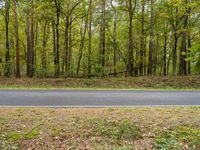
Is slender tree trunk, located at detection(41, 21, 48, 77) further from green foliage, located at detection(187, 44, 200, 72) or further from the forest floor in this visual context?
green foliage, located at detection(187, 44, 200, 72)

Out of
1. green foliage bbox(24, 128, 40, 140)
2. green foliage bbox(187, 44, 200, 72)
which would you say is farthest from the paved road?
green foliage bbox(187, 44, 200, 72)

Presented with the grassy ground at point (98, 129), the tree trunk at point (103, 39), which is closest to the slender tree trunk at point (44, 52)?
the tree trunk at point (103, 39)

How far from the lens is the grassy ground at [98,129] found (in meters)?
5.57

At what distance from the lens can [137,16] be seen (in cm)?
2345

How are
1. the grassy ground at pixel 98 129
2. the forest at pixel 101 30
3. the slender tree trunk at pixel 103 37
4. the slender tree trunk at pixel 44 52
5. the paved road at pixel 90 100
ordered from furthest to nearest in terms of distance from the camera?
the slender tree trunk at pixel 103 37 < the slender tree trunk at pixel 44 52 < the forest at pixel 101 30 < the paved road at pixel 90 100 < the grassy ground at pixel 98 129

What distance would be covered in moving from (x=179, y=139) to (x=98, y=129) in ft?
6.46

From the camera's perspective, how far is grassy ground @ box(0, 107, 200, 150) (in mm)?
5566

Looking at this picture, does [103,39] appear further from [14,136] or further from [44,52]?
[14,136]

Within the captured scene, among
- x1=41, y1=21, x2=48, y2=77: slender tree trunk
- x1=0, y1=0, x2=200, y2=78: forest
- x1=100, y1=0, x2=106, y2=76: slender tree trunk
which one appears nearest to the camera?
x1=0, y1=0, x2=200, y2=78: forest

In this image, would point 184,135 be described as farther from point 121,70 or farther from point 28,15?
point 121,70

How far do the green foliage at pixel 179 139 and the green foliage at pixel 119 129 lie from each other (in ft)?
1.93

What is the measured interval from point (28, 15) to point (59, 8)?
107 inches

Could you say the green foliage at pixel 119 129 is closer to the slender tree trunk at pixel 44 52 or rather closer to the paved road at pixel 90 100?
the paved road at pixel 90 100

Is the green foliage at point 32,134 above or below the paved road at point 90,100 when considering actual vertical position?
below
